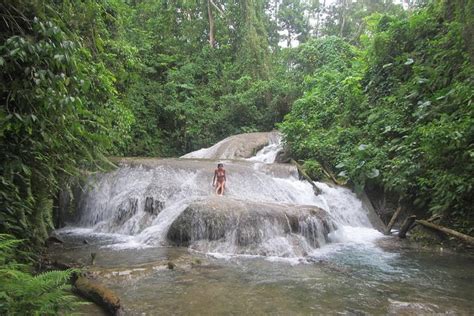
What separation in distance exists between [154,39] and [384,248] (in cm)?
2041

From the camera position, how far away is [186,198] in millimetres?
9945

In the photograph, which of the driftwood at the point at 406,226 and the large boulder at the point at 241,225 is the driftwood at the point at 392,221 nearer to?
the driftwood at the point at 406,226

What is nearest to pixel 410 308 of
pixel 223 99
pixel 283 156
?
pixel 283 156

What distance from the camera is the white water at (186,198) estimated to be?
8.51m

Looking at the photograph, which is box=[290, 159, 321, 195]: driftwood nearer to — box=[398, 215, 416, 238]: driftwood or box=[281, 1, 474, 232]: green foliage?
box=[281, 1, 474, 232]: green foliage

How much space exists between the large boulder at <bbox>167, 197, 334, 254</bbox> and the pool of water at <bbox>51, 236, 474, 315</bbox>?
0.52 meters

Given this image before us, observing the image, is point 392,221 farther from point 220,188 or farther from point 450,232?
point 220,188

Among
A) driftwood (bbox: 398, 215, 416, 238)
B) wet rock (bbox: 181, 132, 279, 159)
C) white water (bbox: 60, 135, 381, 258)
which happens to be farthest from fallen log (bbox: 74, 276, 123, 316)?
wet rock (bbox: 181, 132, 279, 159)

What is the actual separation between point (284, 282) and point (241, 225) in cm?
241

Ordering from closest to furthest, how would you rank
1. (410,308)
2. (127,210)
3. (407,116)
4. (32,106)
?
(32,106)
(410,308)
(127,210)
(407,116)

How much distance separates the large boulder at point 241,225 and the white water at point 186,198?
76 mm

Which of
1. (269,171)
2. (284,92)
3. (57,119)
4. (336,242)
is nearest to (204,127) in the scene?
(284,92)

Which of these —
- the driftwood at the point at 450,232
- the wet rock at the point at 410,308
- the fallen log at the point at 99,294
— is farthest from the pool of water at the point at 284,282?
the driftwood at the point at 450,232

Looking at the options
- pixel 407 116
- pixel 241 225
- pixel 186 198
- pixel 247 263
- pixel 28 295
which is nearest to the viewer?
pixel 28 295
